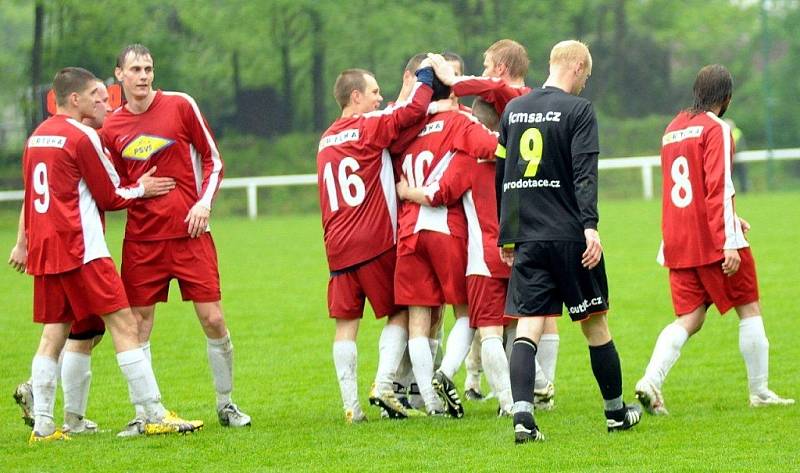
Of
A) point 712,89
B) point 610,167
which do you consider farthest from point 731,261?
point 610,167

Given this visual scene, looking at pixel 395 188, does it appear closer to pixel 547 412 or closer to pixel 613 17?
pixel 547 412

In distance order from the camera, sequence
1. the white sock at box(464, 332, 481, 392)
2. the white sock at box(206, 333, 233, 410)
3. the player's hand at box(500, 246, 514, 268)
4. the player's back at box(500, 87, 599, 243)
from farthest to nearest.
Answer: the white sock at box(464, 332, 481, 392), the white sock at box(206, 333, 233, 410), the player's hand at box(500, 246, 514, 268), the player's back at box(500, 87, 599, 243)

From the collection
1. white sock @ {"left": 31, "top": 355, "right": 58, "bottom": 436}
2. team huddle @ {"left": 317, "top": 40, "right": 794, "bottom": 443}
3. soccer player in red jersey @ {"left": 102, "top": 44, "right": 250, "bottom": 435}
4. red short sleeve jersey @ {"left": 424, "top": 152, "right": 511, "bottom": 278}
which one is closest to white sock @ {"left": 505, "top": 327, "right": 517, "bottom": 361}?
team huddle @ {"left": 317, "top": 40, "right": 794, "bottom": 443}

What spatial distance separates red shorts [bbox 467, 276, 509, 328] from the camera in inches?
293

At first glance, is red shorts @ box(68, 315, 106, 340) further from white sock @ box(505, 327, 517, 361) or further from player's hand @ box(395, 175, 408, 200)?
white sock @ box(505, 327, 517, 361)

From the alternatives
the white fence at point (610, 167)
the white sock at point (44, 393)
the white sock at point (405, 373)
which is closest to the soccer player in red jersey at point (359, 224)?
the white sock at point (405, 373)

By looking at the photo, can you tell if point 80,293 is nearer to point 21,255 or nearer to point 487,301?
point 21,255

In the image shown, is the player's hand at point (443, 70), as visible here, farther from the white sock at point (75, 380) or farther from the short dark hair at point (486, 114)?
the white sock at point (75, 380)

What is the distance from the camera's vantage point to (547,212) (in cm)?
651

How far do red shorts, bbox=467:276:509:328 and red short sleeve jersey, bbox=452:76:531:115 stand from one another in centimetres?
96

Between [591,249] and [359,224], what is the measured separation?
1.73 m

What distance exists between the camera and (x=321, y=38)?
3459 cm

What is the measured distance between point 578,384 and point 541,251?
2.40 m

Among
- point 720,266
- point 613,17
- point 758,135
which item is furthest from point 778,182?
point 720,266
